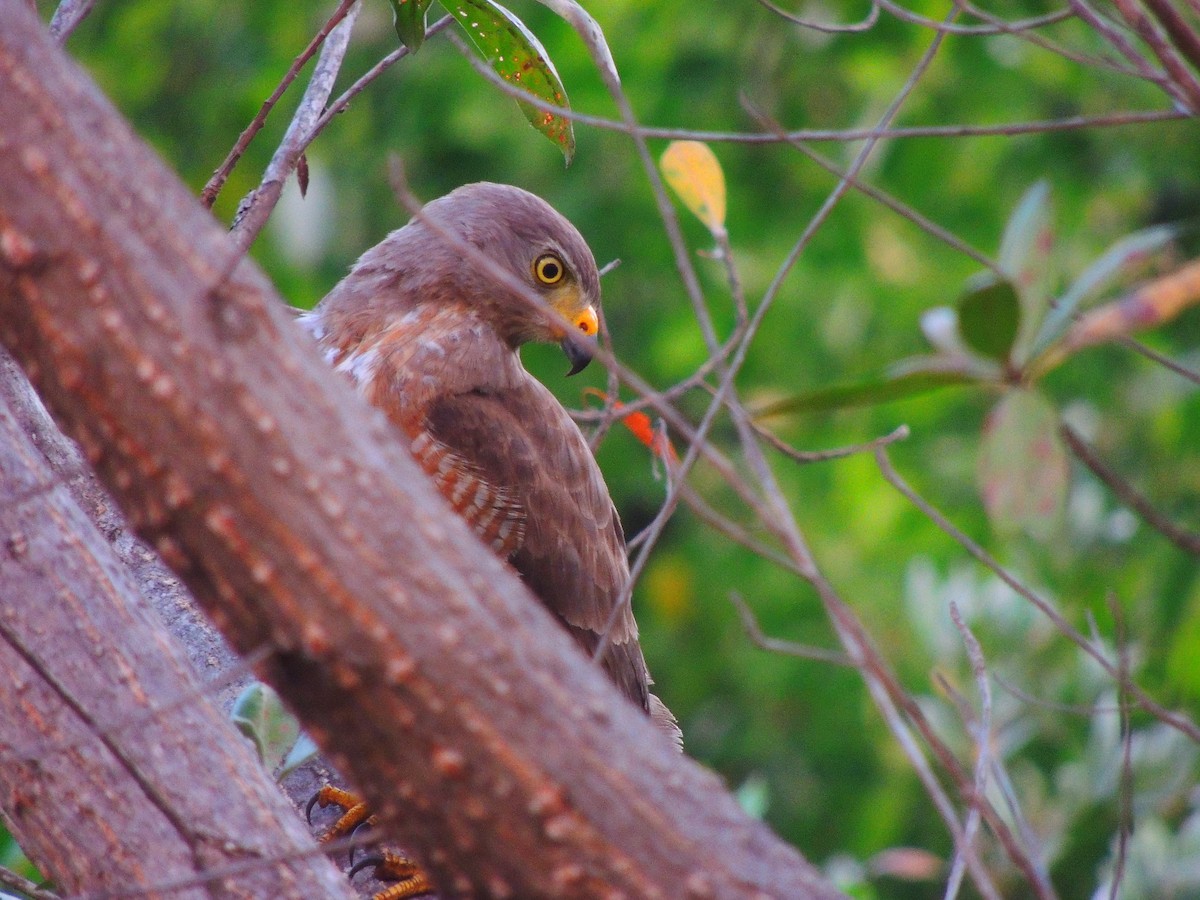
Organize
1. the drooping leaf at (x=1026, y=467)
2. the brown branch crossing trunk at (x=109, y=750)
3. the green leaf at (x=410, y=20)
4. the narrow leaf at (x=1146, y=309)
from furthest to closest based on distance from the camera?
the green leaf at (x=410, y=20), the brown branch crossing trunk at (x=109, y=750), the drooping leaf at (x=1026, y=467), the narrow leaf at (x=1146, y=309)

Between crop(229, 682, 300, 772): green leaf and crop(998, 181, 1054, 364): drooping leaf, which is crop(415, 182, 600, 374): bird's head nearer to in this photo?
crop(229, 682, 300, 772): green leaf

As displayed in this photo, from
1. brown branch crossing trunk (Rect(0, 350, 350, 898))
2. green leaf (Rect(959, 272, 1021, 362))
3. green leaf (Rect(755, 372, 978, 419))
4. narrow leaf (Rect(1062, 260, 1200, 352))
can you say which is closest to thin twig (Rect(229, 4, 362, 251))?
brown branch crossing trunk (Rect(0, 350, 350, 898))

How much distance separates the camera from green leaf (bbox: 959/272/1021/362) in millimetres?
1154

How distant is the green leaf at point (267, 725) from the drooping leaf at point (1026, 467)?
4.23 ft

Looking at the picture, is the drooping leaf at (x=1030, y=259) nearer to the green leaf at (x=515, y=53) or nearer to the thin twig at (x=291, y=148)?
the green leaf at (x=515, y=53)

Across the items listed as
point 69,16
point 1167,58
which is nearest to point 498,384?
point 69,16

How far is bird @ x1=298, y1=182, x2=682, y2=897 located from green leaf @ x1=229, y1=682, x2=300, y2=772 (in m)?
0.98

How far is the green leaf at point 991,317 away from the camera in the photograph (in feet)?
3.79

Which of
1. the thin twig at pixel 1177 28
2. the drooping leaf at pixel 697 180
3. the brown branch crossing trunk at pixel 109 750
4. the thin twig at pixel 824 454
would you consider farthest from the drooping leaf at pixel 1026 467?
the brown branch crossing trunk at pixel 109 750

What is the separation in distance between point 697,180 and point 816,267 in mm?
4539

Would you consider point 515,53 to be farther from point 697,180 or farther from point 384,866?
point 384,866

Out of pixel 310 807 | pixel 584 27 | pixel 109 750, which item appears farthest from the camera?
pixel 310 807

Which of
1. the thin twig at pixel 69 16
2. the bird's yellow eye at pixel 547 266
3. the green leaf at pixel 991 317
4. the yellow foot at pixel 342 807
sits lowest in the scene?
the yellow foot at pixel 342 807

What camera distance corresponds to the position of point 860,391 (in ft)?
3.99
